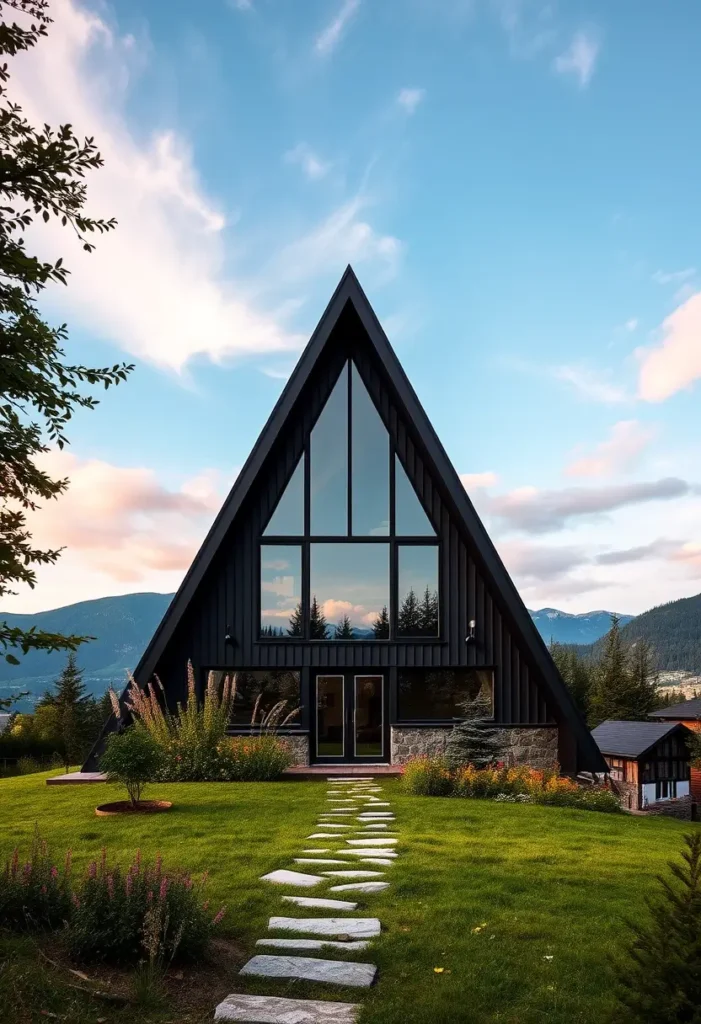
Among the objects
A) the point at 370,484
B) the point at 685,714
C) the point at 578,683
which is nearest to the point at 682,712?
the point at 685,714

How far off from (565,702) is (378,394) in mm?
A: 6397

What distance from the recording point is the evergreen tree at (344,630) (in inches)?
582

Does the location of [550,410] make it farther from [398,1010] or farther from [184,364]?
[398,1010]

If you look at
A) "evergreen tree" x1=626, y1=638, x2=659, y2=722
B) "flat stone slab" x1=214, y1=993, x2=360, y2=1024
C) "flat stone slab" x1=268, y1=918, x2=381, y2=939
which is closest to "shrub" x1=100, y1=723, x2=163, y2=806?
"flat stone slab" x1=268, y1=918, x2=381, y2=939

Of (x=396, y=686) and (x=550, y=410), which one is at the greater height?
(x=550, y=410)

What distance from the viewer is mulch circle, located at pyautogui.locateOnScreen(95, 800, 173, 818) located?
9555 mm

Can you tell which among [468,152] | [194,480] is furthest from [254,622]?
[468,152]

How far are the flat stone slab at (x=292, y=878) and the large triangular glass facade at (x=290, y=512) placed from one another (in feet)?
28.4

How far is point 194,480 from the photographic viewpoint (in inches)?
681

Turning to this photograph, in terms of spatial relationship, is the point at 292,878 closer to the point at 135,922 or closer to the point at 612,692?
the point at 135,922

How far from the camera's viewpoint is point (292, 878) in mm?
6363

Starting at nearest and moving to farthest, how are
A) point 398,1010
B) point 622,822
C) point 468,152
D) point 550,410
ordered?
point 398,1010 < point 622,822 < point 468,152 < point 550,410

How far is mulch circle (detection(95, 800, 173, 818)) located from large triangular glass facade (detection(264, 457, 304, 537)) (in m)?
5.77

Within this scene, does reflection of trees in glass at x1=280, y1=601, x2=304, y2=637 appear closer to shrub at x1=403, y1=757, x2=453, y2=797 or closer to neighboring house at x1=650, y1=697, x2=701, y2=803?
shrub at x1=403, y1=757, x2=453, y2=797
